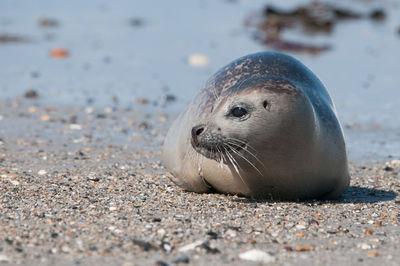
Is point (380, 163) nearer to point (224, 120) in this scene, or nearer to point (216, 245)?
point (224, 120)

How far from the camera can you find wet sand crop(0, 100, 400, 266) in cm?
437

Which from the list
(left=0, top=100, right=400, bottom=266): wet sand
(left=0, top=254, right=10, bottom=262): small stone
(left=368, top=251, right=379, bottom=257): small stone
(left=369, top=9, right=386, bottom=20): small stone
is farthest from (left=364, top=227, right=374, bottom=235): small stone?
(left=369, top=9, right=386, bottom=20): small stone

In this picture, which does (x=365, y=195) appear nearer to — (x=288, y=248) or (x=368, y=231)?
(x=368, y=231)

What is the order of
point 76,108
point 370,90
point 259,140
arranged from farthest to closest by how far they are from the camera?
point 370,90 < point 76,108 < point 259,140

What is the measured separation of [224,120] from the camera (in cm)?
550

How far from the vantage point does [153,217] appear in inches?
206

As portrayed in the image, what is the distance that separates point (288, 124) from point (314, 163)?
0.44 m

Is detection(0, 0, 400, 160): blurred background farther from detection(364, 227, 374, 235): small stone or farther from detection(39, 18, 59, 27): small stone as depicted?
detection(364, 227, 374, 235): small stone

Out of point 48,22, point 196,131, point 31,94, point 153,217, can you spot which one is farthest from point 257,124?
point 48,22

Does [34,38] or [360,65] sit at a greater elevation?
[360,65]

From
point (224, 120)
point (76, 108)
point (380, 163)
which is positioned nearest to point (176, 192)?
point (224, 120)

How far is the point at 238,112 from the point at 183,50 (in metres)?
10.9

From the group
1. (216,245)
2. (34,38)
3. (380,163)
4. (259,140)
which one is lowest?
(34,38)

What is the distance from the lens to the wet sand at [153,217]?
4.37 meters
